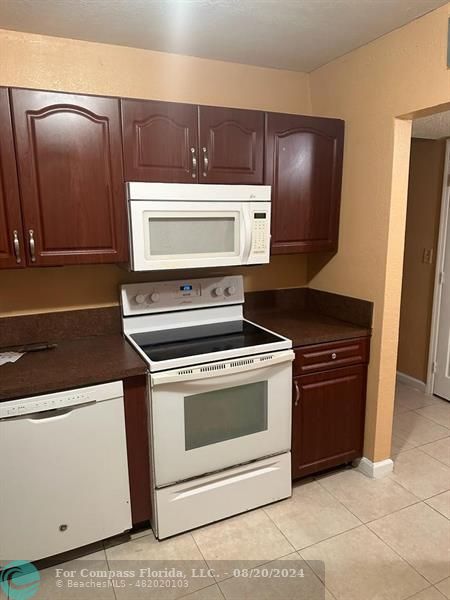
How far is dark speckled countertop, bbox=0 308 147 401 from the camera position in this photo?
1.67 metres

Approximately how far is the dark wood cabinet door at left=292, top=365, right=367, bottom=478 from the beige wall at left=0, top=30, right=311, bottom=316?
116cm

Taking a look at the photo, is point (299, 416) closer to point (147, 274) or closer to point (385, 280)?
point (385, 280)

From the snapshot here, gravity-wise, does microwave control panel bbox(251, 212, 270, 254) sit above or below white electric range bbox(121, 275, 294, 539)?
above

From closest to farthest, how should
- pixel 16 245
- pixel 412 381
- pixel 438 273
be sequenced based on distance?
pixel 16 245 → pixel 438 273 → pixel 412 381

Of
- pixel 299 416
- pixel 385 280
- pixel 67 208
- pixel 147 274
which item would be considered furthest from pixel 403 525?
pixel 67 208

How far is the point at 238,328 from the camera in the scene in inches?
92.5

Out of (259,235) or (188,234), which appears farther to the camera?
(259,235)

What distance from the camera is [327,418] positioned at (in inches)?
91.0

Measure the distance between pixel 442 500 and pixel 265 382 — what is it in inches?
46.6

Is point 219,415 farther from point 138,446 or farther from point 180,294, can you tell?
A: point 180,294

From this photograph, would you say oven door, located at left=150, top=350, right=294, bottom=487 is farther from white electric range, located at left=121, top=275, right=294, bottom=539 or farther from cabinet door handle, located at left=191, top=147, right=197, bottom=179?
cabinet door handle, located at left=191, top=147, right=197, bottom=179

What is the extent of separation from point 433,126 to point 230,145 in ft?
5.10

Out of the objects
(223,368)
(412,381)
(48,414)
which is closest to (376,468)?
(223,368)

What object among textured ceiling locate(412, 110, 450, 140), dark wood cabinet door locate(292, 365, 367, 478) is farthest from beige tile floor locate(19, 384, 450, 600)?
textured ceiling locate(412, 110, 450, 140)
